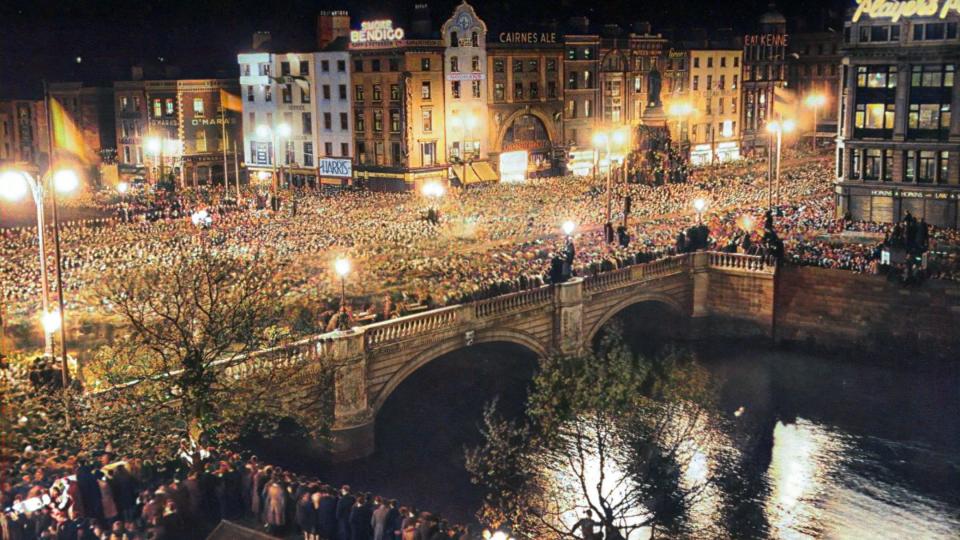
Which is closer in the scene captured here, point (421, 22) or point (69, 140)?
point (421, 22)

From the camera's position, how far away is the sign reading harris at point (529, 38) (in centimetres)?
9684

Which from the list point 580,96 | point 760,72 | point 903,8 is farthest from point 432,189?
point 760,72

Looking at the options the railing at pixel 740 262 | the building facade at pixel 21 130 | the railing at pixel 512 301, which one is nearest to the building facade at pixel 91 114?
the building facade at pixel 21 130

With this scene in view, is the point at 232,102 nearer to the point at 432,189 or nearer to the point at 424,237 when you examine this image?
the point at 432,189

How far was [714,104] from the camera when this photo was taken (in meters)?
121

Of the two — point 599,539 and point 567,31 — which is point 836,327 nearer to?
point 599,539

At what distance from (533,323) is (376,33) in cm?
4991

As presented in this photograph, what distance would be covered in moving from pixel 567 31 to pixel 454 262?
201 feet

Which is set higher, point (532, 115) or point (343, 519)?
point (532, 115)

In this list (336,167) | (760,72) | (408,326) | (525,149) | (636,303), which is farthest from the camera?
(760,72)

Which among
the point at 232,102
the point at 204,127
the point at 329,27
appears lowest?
the point at 204,127

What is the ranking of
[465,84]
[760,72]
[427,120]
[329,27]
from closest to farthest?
[427,120] < [465,84] < [329,27] < [760,72]

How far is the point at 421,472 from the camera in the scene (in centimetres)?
4041

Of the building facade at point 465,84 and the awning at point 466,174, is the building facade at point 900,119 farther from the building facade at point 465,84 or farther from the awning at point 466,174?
the building facade at point 465,84
